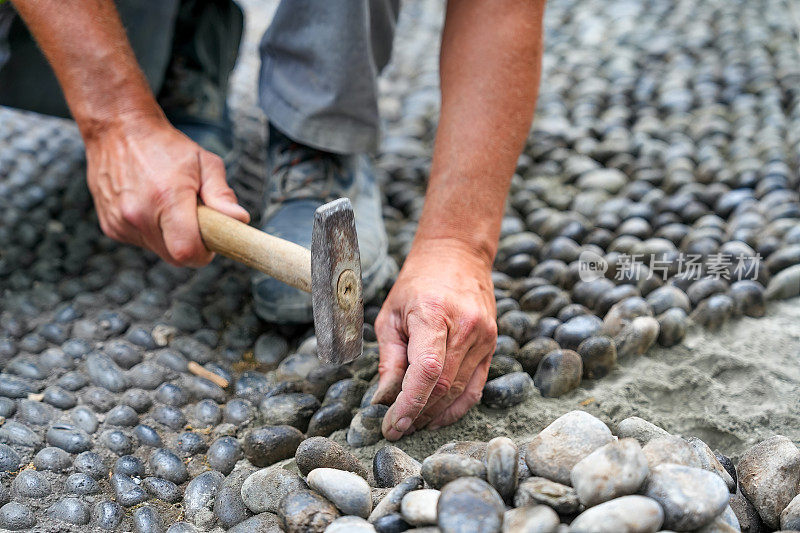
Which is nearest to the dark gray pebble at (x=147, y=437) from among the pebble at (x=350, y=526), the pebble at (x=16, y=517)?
the pebble at (x=16, y=517)

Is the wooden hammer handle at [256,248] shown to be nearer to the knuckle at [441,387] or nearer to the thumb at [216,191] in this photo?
the thumb at [216,191]

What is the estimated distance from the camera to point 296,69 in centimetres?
154

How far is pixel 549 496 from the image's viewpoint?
0.84 meters

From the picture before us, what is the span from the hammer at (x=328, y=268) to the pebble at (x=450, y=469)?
21cm

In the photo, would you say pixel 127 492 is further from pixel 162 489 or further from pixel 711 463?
pixel 711 463

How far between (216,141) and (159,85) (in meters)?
0.20

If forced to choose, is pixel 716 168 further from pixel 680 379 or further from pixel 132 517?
pixel 132 517

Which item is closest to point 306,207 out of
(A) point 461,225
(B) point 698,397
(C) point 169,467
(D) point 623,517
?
(A) point 461,225

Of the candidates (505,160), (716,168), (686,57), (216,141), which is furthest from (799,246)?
(216,141)

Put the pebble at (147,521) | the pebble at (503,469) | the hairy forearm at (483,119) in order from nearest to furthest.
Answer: the pebble at (503,469)
the pebble at (147,521)
the hairy forearm at (483,119)

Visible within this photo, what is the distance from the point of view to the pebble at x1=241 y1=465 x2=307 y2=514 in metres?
1.00

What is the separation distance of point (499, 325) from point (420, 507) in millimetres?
585

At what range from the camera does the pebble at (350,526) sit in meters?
0.87

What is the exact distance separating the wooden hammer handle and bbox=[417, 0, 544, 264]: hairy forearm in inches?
12.0
